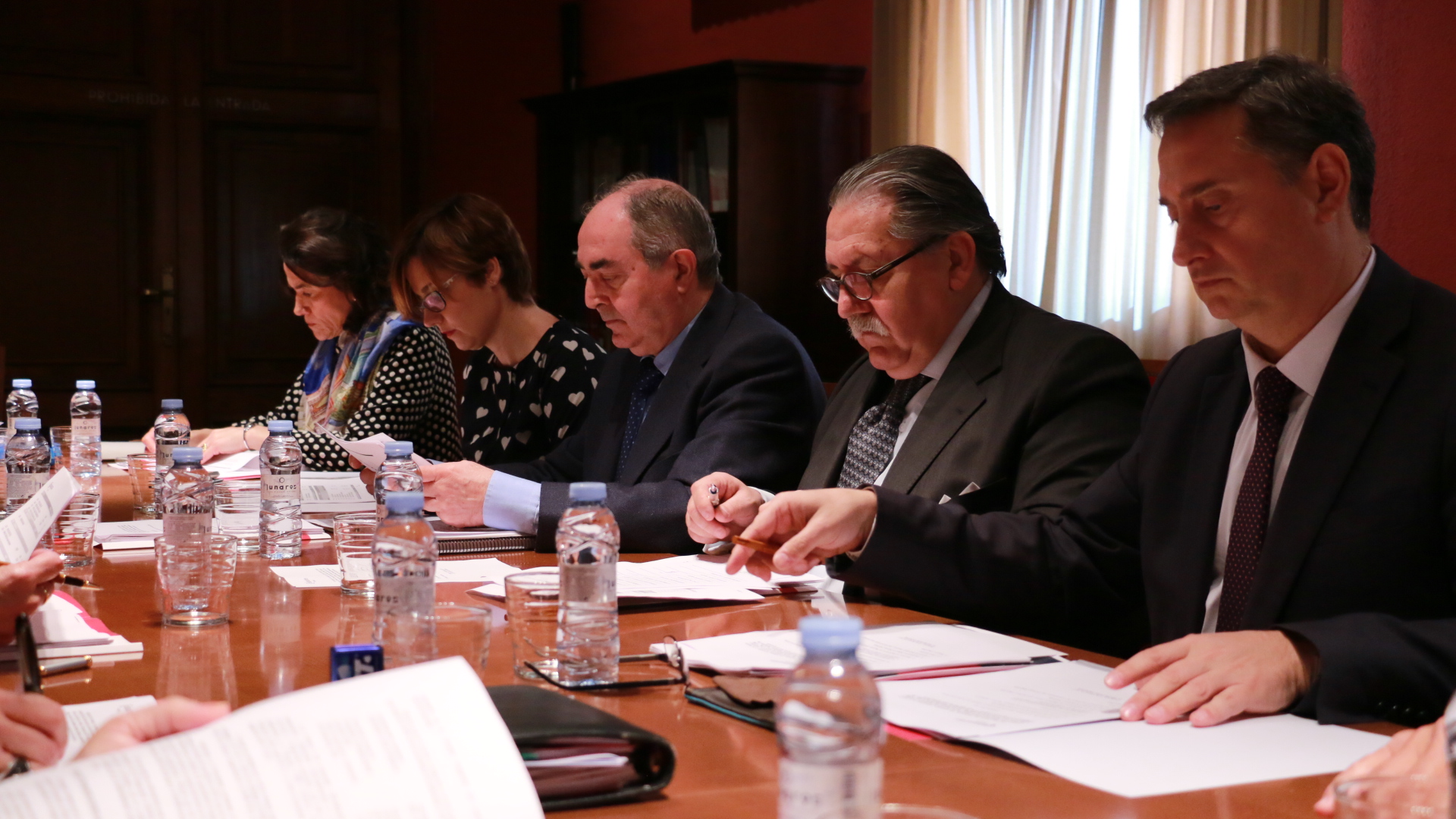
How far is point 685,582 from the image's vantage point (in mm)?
1980

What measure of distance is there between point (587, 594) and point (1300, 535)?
0.82 meters

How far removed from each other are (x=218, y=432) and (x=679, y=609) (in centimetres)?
239

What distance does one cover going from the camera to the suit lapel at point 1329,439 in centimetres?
152

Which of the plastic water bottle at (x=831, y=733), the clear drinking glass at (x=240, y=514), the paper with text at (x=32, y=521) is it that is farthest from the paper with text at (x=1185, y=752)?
the clear drinking glass at (x=240, y=514)

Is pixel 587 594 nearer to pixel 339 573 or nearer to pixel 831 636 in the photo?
pixel 831 636

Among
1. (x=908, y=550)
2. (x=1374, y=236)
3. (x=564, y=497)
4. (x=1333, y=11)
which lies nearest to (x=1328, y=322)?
(x=908, y=550)

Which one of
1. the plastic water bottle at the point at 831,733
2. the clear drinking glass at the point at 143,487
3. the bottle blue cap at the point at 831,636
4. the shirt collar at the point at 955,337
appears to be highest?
the shirt collar at the point at 955,337

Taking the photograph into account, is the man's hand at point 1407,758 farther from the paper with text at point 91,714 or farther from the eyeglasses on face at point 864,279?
the eyeglasses on face at point 864,279

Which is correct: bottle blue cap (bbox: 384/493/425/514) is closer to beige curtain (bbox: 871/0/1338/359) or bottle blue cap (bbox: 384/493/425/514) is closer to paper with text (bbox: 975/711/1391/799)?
paper with text (bbox: 975/711/1391/799)

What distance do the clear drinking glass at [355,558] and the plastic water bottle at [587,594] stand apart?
60cm


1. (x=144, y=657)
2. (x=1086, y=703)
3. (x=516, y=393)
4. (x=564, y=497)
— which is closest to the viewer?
(x=1086, y=703)

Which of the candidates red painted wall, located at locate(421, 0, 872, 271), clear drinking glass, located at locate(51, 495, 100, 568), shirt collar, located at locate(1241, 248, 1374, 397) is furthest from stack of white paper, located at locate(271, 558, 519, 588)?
red painted wall, located at locate(421, 0, 872, 271)

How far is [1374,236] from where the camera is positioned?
2.99 metres

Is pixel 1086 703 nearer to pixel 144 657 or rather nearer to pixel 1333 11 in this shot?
pixel 144 657
